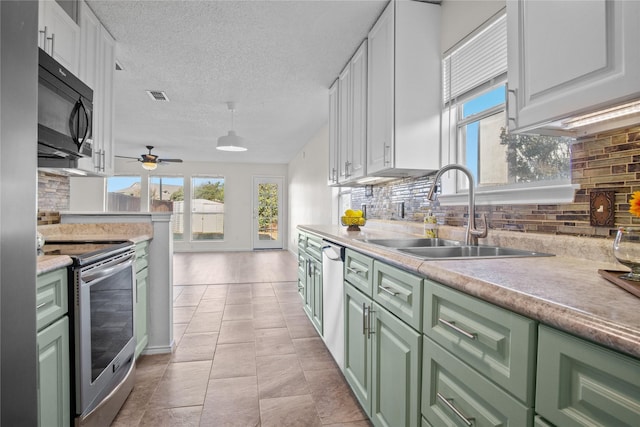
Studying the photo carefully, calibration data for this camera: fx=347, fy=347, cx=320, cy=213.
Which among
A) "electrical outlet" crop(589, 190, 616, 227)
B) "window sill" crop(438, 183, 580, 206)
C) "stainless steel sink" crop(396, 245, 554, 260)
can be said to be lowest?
"stainless steel sink" crop(396, 245, 554, 260)

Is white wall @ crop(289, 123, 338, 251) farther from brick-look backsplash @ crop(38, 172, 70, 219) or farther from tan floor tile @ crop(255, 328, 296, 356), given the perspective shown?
brick-look backsplash @ crop(38, 172, 70, 219)

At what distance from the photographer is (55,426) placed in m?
1.35

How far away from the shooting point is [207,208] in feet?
30.1

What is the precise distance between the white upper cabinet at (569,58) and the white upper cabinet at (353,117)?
1583mm

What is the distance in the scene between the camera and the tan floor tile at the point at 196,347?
2568mm

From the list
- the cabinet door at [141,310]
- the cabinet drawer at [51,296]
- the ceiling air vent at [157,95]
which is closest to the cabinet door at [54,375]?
the cabinet drawer at [51,296]

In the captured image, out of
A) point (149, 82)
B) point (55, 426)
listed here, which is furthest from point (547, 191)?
point (149, 82)

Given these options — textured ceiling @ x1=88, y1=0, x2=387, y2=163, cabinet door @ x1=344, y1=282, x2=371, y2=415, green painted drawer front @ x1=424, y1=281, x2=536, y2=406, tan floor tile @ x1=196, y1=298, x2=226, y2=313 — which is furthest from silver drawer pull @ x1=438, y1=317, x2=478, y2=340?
tan floor tile @ x1=196, y1=298, x2=226, y2=313

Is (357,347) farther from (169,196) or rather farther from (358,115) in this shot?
(169,196)

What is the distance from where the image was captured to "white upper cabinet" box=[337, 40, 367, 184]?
283cm

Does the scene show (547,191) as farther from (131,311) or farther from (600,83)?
A: (131,311)

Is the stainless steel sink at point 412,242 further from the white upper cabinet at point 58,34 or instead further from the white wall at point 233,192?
the white wall at point 233,192

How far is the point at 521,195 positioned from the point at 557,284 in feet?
3.06

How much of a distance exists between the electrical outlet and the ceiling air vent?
13.2 feet
